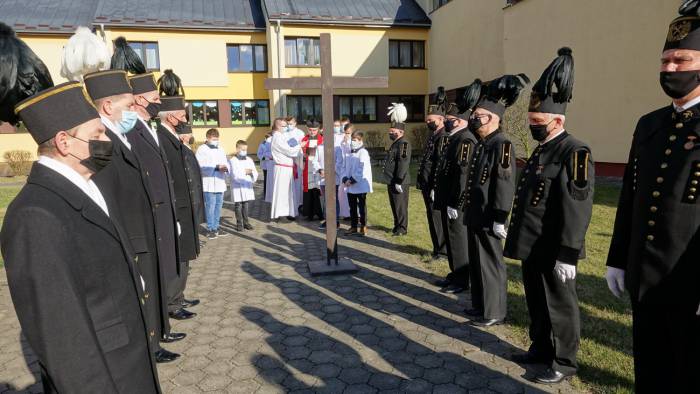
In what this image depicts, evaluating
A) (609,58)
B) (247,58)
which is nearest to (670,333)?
(609,58)

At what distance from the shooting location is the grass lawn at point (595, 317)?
3641 millimetres

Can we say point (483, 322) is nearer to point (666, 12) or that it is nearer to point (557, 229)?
point (557, 229)

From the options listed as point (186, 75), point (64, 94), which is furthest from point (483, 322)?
point (186, 75)

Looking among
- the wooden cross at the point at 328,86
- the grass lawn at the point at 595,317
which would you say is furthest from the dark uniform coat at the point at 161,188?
the grass lawn at the point at 595,317

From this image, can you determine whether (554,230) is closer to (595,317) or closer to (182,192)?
(595,317)

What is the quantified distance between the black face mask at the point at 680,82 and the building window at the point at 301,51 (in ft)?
79.3

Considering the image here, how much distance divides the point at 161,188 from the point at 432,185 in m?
4.04

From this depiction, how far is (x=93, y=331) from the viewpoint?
1901 millimetres

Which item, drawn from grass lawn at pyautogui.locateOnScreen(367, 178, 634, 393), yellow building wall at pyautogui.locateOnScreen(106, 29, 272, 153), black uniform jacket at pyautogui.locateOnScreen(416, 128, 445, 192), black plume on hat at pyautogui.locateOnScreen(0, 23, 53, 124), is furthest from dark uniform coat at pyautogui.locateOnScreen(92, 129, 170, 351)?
yellow building wall at pyautogui.locateOnScreen(106, 29, 272, 153)

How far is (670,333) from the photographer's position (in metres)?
2.48

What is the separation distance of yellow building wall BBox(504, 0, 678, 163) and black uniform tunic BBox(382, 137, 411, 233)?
7.65 metres

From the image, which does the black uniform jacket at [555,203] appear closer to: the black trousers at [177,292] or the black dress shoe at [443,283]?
the black dress shoe at [443,283]

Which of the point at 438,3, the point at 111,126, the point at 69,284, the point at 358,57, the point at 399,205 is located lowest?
the point at 399,205

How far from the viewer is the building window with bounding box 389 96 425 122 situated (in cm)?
2720
